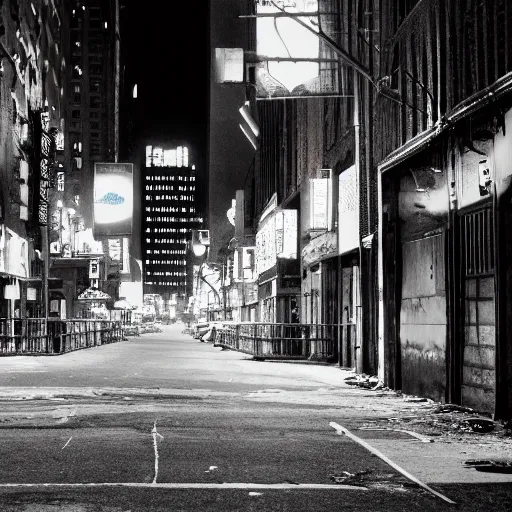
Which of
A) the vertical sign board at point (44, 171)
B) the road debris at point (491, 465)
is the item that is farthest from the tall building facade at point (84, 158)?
the road debris at point (491, 465)

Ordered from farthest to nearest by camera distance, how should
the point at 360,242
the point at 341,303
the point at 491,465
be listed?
the point at 341,303 → the point at 360,242 → the point at 491,465

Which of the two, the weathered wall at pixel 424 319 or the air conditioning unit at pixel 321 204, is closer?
the weathered wall at pixel 424 319

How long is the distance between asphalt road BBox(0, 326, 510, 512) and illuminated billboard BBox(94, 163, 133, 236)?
Answer: 3615cm

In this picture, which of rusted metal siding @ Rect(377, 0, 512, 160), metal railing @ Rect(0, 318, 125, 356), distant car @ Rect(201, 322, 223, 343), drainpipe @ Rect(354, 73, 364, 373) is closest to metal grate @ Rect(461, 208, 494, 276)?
rusted metal siding @ Rect(377, 0, 512, 160)

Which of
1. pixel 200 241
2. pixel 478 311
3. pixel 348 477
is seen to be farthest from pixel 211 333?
pixel 348 477

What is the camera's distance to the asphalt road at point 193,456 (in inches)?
243

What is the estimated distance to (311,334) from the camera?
93.3ft

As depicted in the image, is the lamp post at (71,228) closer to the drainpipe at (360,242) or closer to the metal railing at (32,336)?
the metal railing at (32,336)

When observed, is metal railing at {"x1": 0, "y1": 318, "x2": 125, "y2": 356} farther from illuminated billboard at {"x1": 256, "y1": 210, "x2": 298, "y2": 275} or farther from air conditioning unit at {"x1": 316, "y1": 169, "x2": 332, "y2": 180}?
air conditioning unit at {"x1": 316, "y1": 169, "x2": 332, "y2": 180}

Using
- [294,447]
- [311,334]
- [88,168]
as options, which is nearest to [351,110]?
[311,334]

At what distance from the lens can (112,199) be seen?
5119 cm

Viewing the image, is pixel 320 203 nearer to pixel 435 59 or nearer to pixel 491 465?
pixel 435 59

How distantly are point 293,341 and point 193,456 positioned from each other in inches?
892

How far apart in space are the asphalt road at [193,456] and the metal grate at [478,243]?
259 centimetres
